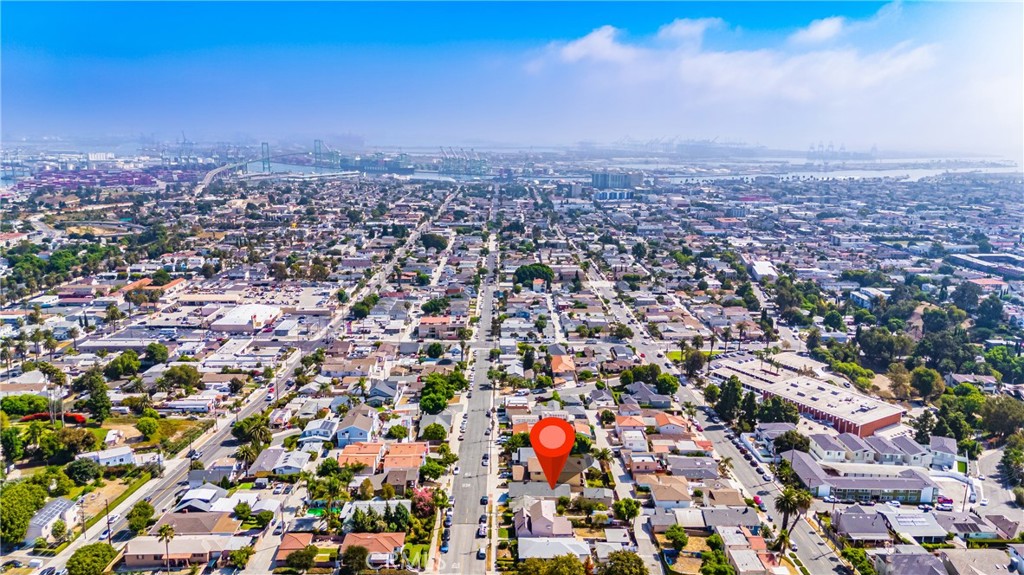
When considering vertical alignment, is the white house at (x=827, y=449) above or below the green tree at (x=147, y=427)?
above

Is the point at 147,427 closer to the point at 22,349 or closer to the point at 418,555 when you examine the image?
the point at 418,555

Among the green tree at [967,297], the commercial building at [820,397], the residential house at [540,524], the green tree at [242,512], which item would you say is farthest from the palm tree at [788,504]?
the green tree at [967,297]

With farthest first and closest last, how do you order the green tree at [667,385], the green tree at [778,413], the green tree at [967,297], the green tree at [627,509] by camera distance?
the green tree at [967,297] < the green tree at [667,385] < the green tree at [778,413] < the green tree at [627,509]

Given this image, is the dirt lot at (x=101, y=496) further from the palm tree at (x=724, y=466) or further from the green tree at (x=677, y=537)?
the palm tree at (x=724, y=466)

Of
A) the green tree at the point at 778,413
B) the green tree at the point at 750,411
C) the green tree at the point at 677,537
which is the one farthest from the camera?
the green tree at the point at 750,411

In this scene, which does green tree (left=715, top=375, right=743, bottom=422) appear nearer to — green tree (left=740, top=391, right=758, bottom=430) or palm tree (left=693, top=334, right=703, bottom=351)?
green tree (left=740, top=391, right=758, bottom=430)

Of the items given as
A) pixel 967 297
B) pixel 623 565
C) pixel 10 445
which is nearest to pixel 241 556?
pixel 623 565

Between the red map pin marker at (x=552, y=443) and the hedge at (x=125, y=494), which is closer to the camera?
the red map pin marker at (x=552, y=443)
